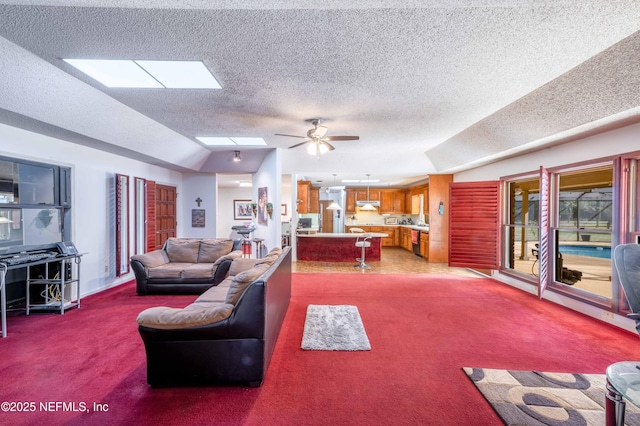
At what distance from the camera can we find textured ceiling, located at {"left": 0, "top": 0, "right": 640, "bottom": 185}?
189cm

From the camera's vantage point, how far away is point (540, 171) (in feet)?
14.3

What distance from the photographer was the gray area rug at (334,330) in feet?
9.35

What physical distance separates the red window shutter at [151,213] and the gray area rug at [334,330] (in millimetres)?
3833

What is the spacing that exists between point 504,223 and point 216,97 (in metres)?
5.53

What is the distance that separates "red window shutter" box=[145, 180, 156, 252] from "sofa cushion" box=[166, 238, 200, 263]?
954 mm

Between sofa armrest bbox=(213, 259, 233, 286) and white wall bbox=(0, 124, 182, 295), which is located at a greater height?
white wall bbox=(0, 124, 182, 295)

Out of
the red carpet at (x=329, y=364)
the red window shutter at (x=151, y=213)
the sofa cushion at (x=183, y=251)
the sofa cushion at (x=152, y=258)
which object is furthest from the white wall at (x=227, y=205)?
the red carpet at (x=329, y=364)

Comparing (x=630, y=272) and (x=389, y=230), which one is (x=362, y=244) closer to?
(x=389, y=230)

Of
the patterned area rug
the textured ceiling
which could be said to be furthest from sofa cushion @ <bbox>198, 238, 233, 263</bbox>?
the patterned area rug

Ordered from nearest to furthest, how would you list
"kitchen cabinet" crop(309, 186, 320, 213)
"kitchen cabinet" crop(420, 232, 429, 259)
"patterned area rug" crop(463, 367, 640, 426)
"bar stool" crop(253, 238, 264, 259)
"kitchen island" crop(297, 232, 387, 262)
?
1. "patterned area rug" crop(463, 367, 640, 426)
2. "bar stool" crop(253, 238, 264, 259)
3. "kitchen island" crop(297, 232, 387, 262)
4. "kitchen cabinet" crop(420, 232, 429, 259)
5. "kitchen cabinet" crop(309, 186, 320, 213)

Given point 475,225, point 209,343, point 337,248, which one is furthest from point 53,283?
point 475,225

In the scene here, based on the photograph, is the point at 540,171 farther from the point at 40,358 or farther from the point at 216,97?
the point at 40,358

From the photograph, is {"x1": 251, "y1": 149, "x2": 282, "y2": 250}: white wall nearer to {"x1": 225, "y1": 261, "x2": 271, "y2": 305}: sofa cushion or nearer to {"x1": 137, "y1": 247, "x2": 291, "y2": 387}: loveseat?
{"x1": 225, "y1": 261, "x2": 271, "y2": 305}: sofa cushion

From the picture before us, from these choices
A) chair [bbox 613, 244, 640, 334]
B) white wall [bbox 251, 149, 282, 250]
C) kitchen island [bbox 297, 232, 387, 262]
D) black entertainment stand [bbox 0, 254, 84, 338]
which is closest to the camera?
chair [bbox 613, 244, 640, 334]
